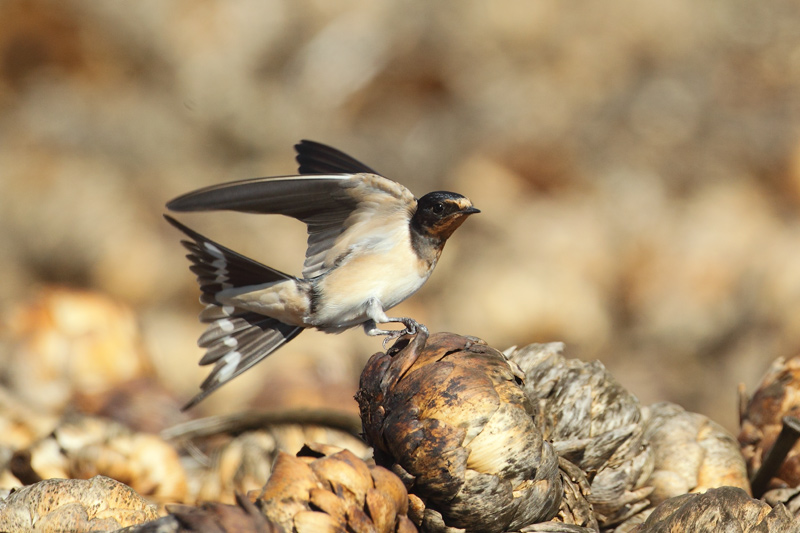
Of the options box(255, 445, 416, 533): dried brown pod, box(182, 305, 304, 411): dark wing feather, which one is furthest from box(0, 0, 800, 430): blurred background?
box(255, 445, 416, 533): dried brown pod

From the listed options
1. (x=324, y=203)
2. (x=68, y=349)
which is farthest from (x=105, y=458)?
(x=68, y=349)

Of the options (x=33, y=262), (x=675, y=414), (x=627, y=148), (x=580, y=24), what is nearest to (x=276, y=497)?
(x=675, y=414)

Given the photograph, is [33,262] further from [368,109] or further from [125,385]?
[368,109]

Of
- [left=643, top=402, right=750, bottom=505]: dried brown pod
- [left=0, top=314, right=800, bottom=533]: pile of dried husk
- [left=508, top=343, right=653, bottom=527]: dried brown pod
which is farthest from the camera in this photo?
[left=643, top=402, right=750, bottom=505]: dried brown pod

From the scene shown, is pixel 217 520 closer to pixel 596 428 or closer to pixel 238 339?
pixel 596 428

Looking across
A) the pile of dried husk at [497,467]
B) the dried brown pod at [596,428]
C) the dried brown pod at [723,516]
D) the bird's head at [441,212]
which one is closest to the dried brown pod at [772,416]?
the pile of dried husk at [497,467]

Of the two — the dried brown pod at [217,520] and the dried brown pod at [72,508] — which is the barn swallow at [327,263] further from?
the dried brown pod at [217,520]

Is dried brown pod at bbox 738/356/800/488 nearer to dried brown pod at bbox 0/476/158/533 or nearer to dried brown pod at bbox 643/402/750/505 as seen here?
dried brown pod at bbox 643/402/750/505
